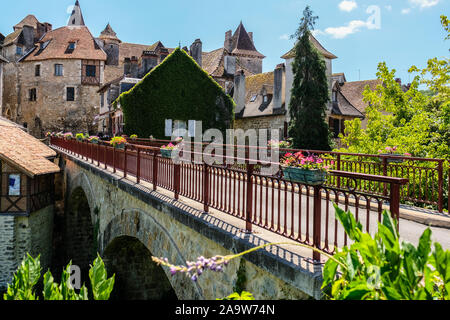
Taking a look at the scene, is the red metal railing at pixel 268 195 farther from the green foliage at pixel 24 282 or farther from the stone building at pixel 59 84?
the stone building at pixel 59 84

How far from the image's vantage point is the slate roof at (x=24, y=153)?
1780 centimetres

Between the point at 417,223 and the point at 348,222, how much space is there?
5375mm

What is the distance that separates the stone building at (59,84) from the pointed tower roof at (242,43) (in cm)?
1649

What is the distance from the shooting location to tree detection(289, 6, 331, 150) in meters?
24.9

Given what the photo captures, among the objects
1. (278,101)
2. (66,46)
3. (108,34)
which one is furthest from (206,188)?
(108,34)

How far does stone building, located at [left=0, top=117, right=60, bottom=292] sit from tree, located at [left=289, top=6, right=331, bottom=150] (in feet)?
50.5

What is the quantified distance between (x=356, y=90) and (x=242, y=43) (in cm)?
1868

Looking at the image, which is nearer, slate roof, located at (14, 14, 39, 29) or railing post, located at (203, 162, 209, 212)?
railing post, located at (203, 162, 209, 212)

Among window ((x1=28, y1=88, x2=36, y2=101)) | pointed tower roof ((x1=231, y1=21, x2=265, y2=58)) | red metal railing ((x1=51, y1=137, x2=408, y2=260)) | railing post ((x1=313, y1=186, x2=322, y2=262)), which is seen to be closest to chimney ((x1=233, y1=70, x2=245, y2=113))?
pointed tower roof ((x1=231, y1=21, x2=265, y2=58))

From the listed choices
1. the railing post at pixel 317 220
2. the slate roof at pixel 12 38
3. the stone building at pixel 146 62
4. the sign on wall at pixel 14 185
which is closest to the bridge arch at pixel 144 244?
the railing post at pixel 317 220

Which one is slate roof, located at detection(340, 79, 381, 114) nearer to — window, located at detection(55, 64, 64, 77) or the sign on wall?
the sign on wall

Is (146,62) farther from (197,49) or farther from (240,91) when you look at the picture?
(240,91)

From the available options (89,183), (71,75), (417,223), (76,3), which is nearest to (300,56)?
(89,183)

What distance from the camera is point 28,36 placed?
161 ft
